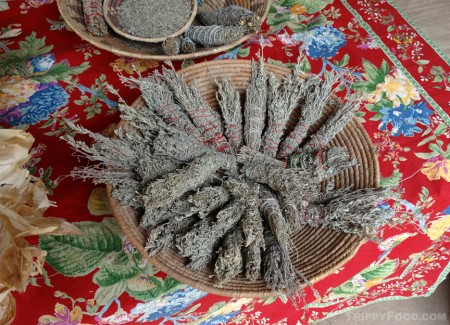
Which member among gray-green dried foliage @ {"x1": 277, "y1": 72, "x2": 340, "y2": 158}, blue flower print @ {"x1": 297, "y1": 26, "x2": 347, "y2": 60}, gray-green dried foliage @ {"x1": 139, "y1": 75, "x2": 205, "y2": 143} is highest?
blue flower print @ {"x1": 297, "y1": 26, "x2": 347, "y2": 60}

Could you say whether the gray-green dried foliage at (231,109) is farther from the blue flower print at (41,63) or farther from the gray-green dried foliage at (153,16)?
the blue flower print at (41,63)

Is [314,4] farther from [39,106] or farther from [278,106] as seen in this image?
[39,106]

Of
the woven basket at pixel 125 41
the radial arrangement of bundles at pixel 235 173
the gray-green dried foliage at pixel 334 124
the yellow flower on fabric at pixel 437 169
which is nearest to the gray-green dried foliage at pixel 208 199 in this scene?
the radial arrangement of bundles at pixel 235 173

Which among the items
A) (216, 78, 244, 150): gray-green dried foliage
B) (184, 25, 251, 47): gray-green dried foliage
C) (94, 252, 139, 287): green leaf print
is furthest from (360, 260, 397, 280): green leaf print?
(184, 25, 251, 47): gray-green dried foliage

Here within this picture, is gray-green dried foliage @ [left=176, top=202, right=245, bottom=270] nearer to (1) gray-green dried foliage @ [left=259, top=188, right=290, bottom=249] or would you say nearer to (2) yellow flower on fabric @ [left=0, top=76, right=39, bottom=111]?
(1) gray-green dried foliage @ [left=259, top=188, right=290, bottom=249]

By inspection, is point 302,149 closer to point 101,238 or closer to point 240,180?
point 240,180

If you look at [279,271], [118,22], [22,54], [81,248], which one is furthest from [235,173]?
[22,54]

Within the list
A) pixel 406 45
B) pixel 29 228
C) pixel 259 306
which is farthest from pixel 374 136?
pixel 29 228
